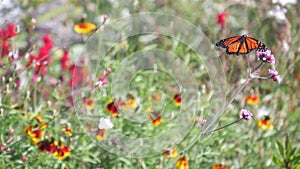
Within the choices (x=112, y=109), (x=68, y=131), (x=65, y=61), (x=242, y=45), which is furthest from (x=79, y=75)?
(x=242, y=45)

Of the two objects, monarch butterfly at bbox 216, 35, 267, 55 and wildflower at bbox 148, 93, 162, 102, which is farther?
wildflower at bbox 148, 93, 162, 102

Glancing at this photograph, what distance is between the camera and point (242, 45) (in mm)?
1394

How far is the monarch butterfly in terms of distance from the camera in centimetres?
138

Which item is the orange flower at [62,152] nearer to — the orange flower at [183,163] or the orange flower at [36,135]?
the orange flower at [36,135]

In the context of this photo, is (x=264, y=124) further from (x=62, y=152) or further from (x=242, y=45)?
(x=242, y=45)

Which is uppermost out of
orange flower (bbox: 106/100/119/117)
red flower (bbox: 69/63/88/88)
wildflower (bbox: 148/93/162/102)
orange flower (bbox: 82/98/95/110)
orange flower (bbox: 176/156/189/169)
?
red flower (bbox: 69/63/88/88)

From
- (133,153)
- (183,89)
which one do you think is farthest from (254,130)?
(133,153)

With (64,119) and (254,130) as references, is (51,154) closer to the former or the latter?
(64,119)

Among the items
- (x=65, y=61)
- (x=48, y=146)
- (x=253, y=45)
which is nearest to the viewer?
(x=253, y=45)

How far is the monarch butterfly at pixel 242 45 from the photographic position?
1.38m

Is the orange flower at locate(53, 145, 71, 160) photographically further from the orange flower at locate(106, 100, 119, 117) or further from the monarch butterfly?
the monarch butterfly

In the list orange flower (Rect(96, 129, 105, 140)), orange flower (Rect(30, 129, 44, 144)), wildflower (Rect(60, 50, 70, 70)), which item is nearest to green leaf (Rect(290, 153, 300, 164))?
orange flower (Rect(96, 129, 105, 140))

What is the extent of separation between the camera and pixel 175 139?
2250mm

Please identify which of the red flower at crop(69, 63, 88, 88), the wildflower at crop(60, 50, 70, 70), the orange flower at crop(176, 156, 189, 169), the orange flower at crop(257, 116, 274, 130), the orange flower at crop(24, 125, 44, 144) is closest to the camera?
the orange flower at crop(24, 125, 44, 144)
